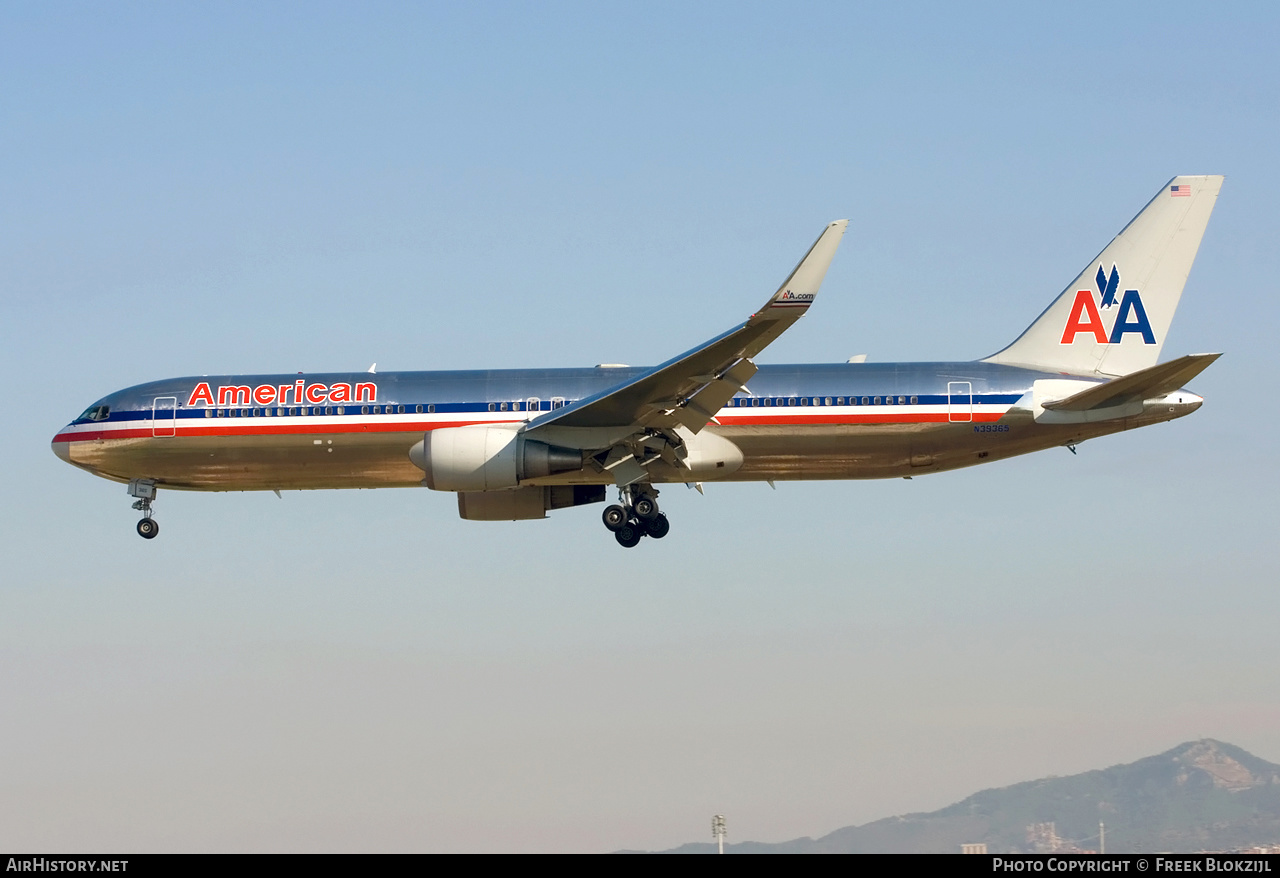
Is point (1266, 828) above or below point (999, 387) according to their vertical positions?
below

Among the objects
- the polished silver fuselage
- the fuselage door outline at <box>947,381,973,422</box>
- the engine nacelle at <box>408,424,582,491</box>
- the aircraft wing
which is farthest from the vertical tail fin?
the engine nacelle at <box>408,424,582,491</box>

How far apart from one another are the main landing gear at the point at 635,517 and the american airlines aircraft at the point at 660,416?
51mm

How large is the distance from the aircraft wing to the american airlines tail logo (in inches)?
397

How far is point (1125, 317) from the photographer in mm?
38781

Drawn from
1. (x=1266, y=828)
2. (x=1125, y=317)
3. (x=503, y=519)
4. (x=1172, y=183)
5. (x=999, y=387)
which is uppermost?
(x=1172, y=183)

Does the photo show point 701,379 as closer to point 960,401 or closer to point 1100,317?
point 960,401

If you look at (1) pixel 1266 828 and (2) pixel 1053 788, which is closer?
(1) pixel 1266 828

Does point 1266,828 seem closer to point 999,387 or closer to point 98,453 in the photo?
point 999,387

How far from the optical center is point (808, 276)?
30031 mm

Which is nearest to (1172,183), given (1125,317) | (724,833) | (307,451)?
(1125,317)

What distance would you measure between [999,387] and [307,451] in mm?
17598

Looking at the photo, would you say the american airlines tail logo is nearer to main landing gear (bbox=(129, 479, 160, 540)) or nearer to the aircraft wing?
the aircraft wing
